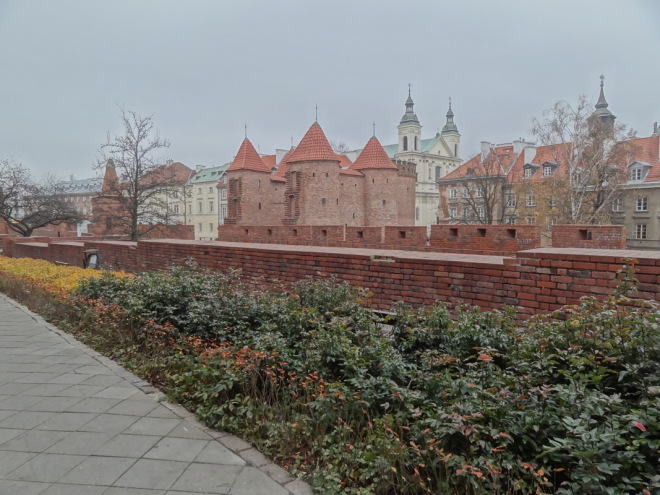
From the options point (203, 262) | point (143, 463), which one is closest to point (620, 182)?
point (203, 262)

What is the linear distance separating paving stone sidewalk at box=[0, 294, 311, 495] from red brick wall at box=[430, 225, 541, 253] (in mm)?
7776

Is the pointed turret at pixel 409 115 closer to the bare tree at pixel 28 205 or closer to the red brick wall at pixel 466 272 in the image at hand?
the bare tree at pixel 28 205

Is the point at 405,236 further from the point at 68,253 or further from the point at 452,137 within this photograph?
the point at 452,137

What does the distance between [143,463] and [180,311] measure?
247cm

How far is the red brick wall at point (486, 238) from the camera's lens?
943 cm

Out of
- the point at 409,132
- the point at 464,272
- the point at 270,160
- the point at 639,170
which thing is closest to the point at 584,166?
the point at 639,170

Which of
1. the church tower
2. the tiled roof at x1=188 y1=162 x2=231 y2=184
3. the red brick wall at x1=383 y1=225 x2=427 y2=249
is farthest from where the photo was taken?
the church tower

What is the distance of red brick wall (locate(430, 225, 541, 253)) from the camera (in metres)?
9.43

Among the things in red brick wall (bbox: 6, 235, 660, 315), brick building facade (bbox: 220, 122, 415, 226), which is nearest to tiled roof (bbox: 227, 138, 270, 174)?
brick building facade (bbox: 220, 122, 415, 226)

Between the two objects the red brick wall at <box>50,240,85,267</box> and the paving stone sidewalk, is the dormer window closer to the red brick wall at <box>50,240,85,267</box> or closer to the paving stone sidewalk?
the red brick wall at <box>50,240,85,267</box>

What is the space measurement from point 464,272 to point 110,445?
12.8 feet

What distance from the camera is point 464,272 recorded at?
534 cm

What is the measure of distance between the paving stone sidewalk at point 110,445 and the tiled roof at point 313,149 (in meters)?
24.7

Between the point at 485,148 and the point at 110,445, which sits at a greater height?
the point at 485,148
